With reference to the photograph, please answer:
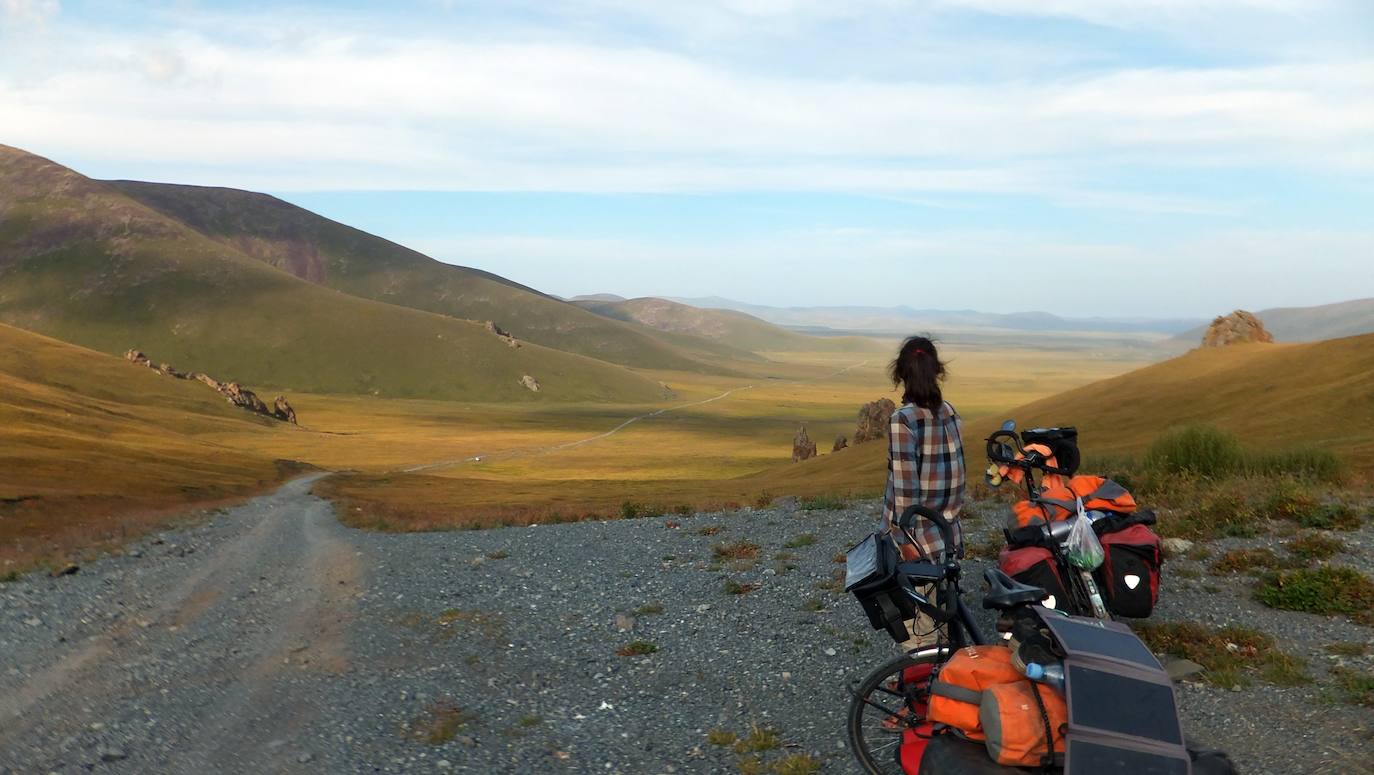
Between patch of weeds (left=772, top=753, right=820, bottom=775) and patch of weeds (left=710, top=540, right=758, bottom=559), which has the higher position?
patch of weeds (left=772, top=753, right=820, bottom=775)

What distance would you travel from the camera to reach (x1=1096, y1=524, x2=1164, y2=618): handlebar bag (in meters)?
9.55

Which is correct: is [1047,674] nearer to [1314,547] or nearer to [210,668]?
[1314,547]

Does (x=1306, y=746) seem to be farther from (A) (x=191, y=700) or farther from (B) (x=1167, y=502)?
(A) (x=191, y=700)

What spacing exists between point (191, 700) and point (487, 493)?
61.8 m

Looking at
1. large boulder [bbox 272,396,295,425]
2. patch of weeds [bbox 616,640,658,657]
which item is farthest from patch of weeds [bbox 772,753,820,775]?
large boulder [bbox 272,396,295,425]

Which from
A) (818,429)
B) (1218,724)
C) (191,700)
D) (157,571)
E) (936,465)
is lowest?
(818,429)

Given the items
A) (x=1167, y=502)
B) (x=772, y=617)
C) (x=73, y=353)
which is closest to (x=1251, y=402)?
(x=1167, y=502)

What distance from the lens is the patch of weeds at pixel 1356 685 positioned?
9391 mm

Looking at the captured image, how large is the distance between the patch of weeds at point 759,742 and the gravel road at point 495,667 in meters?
0.12

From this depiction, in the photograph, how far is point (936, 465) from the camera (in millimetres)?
8969

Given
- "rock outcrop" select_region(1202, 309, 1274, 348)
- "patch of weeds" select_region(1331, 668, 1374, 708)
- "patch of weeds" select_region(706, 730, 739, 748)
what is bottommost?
"patch of weeds" select_region(706, 730, 739, 748)

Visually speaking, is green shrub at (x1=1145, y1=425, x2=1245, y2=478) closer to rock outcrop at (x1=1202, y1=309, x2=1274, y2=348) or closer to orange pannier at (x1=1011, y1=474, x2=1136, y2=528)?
orange pannier at (x1=1011, y1=474, x2=1136, y2=528)

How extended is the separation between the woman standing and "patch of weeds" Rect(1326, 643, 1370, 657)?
5.66m

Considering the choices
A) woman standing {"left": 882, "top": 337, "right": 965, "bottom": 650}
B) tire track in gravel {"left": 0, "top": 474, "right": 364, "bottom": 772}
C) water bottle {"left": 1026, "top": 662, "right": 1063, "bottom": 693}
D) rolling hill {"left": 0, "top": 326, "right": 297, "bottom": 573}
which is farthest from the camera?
rolling hill {"left": 0, "top": 326, "right": 297, "bottom": 573}
